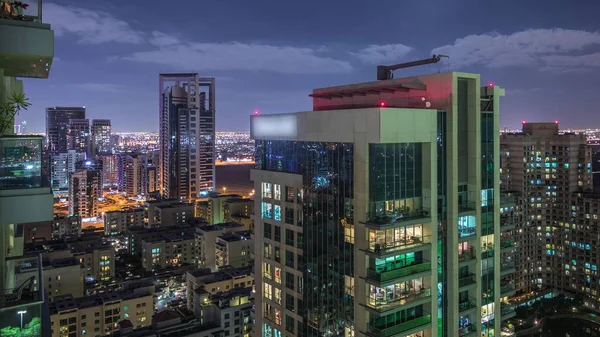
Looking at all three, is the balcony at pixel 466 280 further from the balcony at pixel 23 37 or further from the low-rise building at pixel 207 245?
the low-rise building at pixel 207 245

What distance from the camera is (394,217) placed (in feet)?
37.9

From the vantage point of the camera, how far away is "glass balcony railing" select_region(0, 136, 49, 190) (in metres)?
3.86

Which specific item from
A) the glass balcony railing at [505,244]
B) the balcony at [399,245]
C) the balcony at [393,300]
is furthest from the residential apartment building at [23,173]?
the glass balcony railing at [505,244]

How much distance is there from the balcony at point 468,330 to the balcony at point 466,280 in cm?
139

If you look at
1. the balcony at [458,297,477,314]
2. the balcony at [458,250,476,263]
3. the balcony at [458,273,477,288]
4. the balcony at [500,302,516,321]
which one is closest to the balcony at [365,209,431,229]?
the balcony at [458,250,476,263]

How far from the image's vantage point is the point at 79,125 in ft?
494

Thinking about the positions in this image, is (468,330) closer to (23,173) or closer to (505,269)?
(505,269)

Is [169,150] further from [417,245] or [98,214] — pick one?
[417,245]

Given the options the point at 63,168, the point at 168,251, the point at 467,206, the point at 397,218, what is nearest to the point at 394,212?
the point at 397,218

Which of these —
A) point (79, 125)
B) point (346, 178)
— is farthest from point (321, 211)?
point (79, 125)

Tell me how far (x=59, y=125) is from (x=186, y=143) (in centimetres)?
7939

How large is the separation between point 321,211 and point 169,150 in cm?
9014

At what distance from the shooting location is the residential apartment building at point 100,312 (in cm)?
3453

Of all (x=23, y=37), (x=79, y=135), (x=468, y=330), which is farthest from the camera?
(x=79, y=135)
